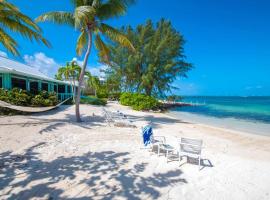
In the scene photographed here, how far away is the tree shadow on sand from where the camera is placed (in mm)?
3514

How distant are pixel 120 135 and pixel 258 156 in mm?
5061

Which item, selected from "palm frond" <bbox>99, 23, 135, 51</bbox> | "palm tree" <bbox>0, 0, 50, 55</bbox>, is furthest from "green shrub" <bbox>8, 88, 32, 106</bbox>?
"palm frond" <bbox>99, 23, 135, 51</bbox>

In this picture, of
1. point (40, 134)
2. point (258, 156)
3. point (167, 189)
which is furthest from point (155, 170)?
point (40, 134)

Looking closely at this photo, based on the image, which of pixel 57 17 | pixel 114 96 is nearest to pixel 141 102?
pixel 114 96

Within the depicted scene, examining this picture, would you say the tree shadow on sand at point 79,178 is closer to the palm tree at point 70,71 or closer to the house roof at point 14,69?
the house roof at point 14,69

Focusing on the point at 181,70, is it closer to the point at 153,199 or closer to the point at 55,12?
the point at 55,12

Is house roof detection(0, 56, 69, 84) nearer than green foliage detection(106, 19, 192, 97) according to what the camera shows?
Yes

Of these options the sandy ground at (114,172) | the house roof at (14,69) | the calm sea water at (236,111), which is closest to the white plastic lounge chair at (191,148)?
the sandy ground at (114,172)

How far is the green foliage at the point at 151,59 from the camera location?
2462 cm

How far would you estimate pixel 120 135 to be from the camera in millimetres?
7852

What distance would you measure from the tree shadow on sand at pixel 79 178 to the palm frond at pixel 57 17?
7324mm

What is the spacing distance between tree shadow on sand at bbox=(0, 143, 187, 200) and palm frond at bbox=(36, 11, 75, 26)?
288 inches

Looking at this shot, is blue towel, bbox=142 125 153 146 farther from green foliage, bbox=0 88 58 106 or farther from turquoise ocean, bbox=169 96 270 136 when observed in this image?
turquoise ocean, bbox=169 96 270 136

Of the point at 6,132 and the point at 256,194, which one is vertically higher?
the point at 6,132
